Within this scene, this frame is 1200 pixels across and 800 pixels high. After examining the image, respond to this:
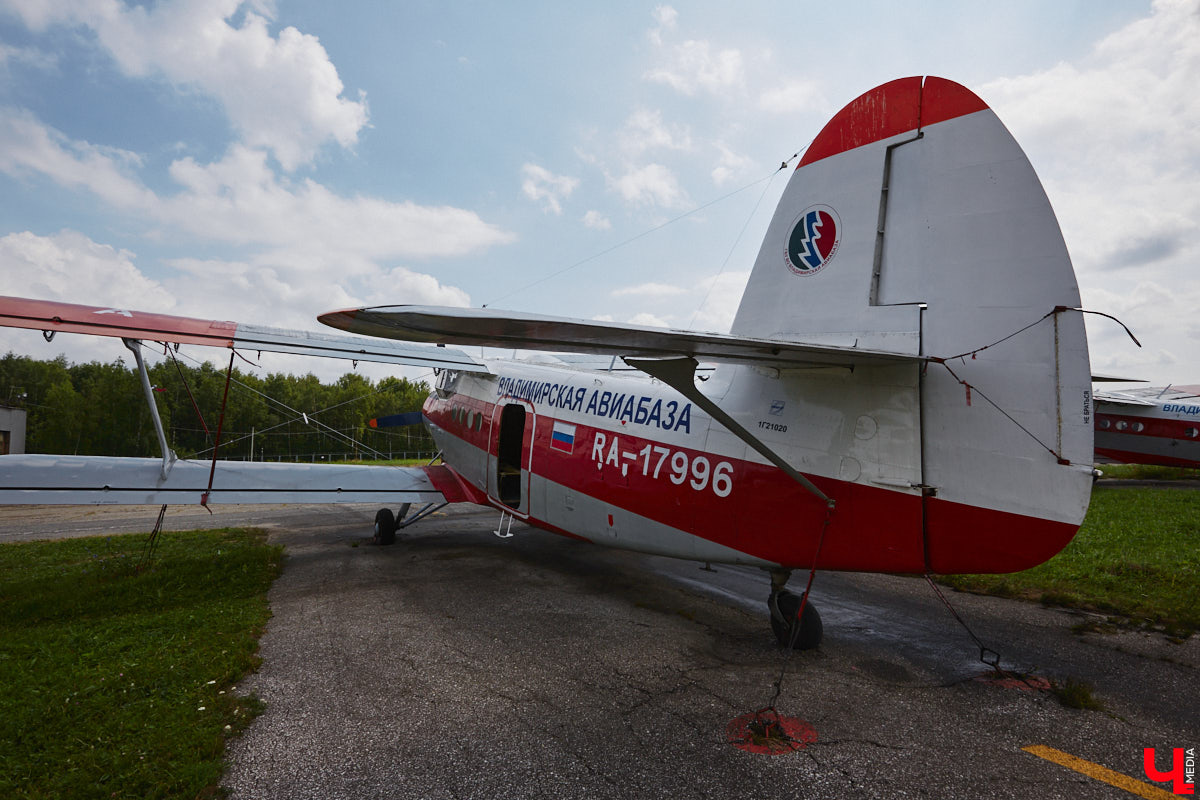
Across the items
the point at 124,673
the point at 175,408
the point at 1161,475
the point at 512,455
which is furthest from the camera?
the point at 175,408

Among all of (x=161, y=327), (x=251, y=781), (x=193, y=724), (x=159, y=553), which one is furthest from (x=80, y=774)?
(x=159, y=553)

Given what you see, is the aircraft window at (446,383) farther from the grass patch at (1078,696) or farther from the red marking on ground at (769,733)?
the grass patch at (1078,696)

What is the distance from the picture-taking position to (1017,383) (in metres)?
3.28

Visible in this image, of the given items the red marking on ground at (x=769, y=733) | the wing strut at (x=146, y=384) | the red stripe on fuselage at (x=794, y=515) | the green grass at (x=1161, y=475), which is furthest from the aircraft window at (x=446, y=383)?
the green grass at (x=1161, y=475)

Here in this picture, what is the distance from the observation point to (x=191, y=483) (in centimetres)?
725

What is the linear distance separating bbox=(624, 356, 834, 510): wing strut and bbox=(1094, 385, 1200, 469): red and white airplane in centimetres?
1743

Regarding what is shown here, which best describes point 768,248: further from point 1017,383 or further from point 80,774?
point 80,774

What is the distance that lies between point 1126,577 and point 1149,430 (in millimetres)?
13763

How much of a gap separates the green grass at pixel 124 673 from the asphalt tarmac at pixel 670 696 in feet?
0.89

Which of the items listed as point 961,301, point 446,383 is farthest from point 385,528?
point 961,301

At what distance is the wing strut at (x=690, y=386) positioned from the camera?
11.0 ft

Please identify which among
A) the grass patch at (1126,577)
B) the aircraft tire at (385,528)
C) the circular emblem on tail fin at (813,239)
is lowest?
the aircraft tire at (385,528)

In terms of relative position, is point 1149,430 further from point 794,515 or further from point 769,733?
point 769,733

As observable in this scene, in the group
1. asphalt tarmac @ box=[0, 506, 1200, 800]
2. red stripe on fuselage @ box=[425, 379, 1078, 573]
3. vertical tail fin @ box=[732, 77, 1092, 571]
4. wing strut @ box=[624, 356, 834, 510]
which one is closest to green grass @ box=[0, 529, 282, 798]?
asphalt tarmac @ box=[0, 506, 1200, 800]
